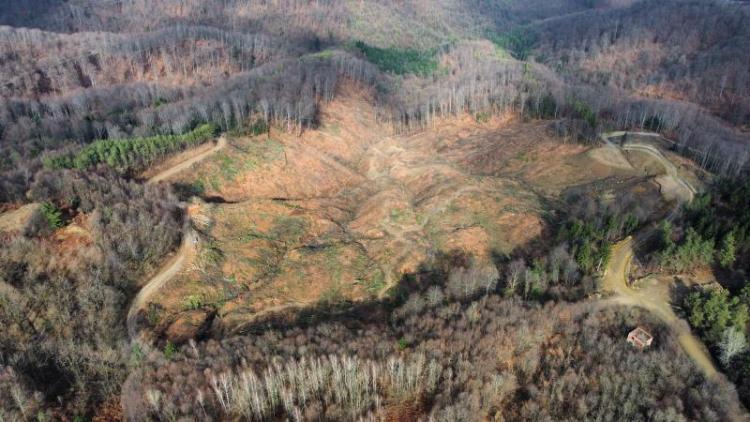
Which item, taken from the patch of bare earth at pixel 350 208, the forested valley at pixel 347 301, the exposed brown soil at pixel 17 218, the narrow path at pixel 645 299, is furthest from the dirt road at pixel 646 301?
the exposed brown soil at pixel 17 218

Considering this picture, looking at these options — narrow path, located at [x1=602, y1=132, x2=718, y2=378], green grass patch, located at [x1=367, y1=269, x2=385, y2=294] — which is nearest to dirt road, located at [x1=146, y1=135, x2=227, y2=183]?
green grass patch, located at [x1=367, y1=269, x2=385, y2=294]

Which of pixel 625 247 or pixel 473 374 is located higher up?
pixel 625 247

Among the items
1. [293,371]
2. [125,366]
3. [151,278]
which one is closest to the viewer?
[293,371]

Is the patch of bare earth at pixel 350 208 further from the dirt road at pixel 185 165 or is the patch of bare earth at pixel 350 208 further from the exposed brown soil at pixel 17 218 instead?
the exposed brown soil at pixel 17 218

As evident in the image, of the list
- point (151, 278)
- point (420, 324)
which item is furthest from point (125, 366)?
point (420, 324)

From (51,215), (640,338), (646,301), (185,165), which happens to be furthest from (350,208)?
(640,338)

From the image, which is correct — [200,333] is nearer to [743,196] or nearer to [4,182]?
[4,182]
